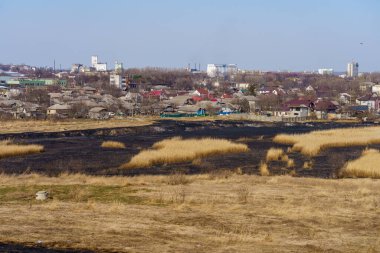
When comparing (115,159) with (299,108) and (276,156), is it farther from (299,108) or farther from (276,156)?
(299,108)

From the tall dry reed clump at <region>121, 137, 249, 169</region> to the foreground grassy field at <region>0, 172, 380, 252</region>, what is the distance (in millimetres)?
7543

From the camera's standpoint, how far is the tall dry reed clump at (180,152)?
27141 mm

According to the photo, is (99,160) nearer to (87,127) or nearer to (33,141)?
(33,141)

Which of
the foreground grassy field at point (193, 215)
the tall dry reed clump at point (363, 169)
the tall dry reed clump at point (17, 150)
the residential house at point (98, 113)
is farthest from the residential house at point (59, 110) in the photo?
the foreground grassy field at point (193, 215)

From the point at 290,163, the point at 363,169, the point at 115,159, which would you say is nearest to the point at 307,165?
the point at 290,163

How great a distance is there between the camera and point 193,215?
1335cm

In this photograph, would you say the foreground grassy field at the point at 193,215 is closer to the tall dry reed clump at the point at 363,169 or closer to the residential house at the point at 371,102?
the tall dry reed clump at the point at 363,169

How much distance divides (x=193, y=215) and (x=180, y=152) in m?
16.4

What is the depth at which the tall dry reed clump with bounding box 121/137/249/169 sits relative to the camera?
2714 centimetres

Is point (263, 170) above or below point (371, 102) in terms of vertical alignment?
below

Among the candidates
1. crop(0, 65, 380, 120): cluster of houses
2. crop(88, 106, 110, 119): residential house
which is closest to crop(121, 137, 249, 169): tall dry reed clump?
crop(88, 106, 110, 119): residential house

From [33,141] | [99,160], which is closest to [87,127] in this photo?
[33,141]

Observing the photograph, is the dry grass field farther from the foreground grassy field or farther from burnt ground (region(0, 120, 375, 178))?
the foreground grassy field

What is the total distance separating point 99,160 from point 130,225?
59.0 ft
